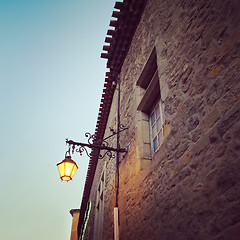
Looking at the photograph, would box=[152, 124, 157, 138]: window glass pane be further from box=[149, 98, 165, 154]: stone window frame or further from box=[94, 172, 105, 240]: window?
box=[94, 172, 105, 240]: window

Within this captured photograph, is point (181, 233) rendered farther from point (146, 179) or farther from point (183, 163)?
point (146, 179)

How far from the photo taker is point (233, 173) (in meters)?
1.79

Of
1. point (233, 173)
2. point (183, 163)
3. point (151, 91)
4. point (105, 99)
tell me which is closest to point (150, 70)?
point (151, 91)

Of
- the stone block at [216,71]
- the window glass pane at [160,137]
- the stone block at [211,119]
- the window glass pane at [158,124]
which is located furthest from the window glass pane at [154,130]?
the stone block at [216,71]

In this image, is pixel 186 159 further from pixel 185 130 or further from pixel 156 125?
pixel 156 125

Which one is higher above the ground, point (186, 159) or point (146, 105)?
point (146, 105)

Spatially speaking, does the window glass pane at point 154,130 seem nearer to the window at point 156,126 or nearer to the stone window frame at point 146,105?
the window at point 156,126

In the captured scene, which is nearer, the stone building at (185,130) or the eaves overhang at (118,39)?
the stone building at (185,130)

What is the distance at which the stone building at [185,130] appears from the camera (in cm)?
192

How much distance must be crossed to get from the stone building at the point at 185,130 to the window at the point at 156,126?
16 mm

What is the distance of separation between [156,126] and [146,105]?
53 centimetres

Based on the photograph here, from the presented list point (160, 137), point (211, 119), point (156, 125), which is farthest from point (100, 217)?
point (211, 119)

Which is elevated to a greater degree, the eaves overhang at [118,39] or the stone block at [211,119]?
the eaves overhang at [118,39]

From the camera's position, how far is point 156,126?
3.92 metres
